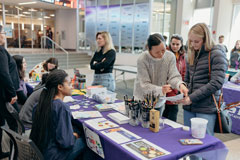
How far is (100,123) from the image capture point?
6.28ft

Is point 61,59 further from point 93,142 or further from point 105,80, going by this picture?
point 93,142

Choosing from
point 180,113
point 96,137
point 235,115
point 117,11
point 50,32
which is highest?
point 117,11

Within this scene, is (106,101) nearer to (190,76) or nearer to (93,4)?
(190,76)

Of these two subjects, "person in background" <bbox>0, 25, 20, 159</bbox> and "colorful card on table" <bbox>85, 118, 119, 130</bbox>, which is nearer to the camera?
"colorful card on table" <bbox>85, 118, 119, 130</bbox>

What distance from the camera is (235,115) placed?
141 inches

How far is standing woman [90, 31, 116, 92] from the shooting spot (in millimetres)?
3314

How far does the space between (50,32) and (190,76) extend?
13692 millimetres

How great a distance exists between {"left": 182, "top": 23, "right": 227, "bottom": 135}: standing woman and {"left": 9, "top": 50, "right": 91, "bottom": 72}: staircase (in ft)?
29.4

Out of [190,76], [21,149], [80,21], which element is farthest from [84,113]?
[80,21]

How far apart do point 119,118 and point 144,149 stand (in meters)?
0.57

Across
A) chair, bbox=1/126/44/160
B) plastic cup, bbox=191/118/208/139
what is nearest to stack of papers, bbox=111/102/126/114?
plastic cup, bbox=191/118/208/139

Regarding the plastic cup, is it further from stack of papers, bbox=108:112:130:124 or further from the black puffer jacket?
stack of papers, bbox=108:112:130:124

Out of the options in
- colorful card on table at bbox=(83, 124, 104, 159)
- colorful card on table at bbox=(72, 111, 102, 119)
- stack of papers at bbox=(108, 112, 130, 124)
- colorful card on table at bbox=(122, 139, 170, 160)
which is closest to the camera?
colorful card on table at bbox=(122, 139, 170, 160)

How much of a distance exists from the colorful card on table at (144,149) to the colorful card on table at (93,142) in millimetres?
284
